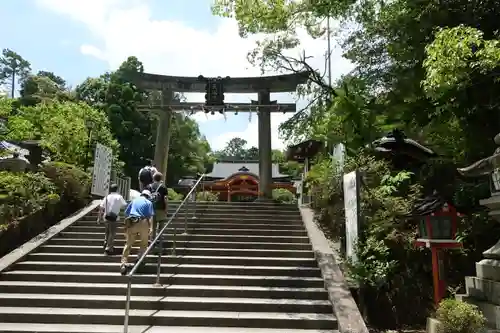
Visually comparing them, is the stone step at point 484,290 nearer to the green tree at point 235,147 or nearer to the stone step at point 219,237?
the stone step at point 219,237

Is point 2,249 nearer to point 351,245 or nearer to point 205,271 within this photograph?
point 205,271

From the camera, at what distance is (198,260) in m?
7.75

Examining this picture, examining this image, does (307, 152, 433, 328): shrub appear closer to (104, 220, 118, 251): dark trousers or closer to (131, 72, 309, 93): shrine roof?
(104, 220, 118, 251): dark trousers

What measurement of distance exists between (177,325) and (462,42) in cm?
539

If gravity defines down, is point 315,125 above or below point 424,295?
above

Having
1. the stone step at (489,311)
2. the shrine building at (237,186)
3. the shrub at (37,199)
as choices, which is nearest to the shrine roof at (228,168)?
the shrine building at (237,186)

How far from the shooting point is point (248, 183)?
27.2m

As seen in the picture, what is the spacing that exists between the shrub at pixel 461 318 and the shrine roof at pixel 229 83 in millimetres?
11635

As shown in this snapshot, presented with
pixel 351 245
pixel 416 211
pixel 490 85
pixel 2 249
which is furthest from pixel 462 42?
pixel 2 249

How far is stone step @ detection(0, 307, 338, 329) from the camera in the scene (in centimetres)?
573

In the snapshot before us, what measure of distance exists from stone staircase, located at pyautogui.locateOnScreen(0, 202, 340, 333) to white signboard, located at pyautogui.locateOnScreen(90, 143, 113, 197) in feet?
5.75

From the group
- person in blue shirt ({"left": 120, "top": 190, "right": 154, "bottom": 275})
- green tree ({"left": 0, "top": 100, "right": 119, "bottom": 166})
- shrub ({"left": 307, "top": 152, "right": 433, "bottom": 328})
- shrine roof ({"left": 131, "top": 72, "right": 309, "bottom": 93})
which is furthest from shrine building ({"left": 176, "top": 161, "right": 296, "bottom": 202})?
person in blue shirt ({"left": 120, "top": 190, "right": 154, "bottom": 275})

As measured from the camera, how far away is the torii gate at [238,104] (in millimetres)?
15641

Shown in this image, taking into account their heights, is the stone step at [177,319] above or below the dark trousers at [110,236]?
below
